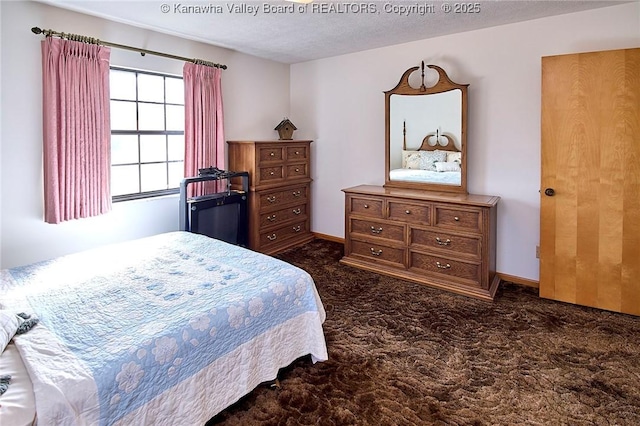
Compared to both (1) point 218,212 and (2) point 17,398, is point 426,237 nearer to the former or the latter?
(1) point 218,212

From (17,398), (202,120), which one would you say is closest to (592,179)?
Answer: (202,120)

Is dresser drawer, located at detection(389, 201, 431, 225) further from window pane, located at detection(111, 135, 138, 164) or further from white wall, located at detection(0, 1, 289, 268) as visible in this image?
window pane, located at detection(111, 135, 138, 164)

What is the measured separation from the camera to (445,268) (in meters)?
3.57

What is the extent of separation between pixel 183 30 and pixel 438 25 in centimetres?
239

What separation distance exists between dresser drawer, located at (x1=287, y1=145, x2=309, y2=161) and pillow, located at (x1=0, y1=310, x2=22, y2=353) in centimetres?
340

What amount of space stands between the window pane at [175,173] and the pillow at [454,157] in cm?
279

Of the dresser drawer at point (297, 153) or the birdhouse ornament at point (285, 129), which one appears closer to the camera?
the dresser drawer at point (297, 153)

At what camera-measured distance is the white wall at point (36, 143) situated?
2.79 metres

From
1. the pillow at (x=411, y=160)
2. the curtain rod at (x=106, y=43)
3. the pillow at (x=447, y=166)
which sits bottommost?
the pillow at (x=447, y=166)

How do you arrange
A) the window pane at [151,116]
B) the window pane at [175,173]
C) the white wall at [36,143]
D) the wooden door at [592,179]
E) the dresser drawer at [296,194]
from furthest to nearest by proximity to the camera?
the dresser drawer at [296,194] → the window pane at [175,173] → the window pane at [151,116] → the wooden door at [592,179] → the white wall at [36,143]

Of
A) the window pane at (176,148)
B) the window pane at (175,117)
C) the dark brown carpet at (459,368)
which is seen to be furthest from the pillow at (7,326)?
the window pane at (175,117)

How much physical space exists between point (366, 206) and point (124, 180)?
2.41 meters

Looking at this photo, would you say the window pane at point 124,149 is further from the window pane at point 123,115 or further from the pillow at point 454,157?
the pillow at point 454,157

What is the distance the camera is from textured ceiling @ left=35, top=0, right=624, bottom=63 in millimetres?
2988
